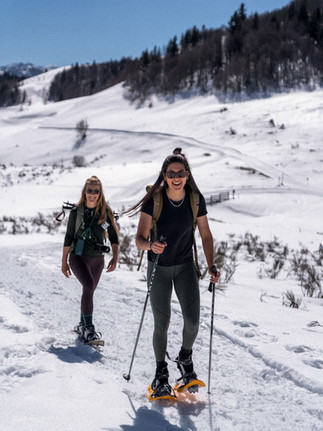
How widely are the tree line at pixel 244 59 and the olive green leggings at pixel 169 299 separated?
59.8 metres

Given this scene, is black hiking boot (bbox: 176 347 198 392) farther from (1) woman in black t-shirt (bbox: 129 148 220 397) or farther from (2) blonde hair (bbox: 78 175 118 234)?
(2) blonde hair (bbox: 78 175 118 234)

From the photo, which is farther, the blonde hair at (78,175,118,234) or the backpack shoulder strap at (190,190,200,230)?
the blonde hair at (78,175,118,234)

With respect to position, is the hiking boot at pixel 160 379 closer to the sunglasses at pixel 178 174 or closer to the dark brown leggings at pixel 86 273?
the dark brown leggings at pixel 86 273

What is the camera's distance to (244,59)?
212ft

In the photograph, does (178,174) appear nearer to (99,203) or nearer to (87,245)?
(99,203)

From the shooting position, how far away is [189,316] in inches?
118

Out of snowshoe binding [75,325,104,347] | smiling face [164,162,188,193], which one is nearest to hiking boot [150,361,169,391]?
snowshoe binding [75,325,104,347]

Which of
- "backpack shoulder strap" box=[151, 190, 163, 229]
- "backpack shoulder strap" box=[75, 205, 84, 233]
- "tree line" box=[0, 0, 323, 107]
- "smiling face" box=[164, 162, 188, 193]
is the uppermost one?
"tree line" box=[0, 0, 323, 107]

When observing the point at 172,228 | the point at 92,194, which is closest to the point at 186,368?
the point at 172,228

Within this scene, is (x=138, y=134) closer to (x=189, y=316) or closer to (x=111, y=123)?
(x=111, y=123)

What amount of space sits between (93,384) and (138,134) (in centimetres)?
4791

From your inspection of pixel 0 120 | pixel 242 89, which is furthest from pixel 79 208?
pixel 0 120

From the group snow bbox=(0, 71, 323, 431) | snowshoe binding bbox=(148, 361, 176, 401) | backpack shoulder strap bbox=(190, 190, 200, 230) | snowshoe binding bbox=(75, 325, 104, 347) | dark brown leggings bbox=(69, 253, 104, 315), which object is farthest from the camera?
dark brown leggings bbox=(69, 253, 104, 315)

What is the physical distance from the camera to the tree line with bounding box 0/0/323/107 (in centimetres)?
5941
